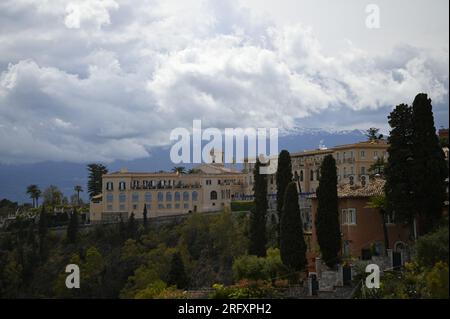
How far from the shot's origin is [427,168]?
95.4 ft

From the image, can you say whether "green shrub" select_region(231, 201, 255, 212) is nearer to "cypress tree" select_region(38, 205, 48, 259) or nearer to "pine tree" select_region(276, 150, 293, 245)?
"cypress tree" select_region(38, 205, 48, 259)

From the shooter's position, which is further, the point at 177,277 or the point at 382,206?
the point at 177,277

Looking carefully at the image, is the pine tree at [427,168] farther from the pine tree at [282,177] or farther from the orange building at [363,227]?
the pine tree at [282,177]

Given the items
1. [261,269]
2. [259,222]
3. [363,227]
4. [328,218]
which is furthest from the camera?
[259,222]

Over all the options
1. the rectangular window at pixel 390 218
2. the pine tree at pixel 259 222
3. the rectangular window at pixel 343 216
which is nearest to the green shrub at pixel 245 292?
the rectangular window at pixel 390 218

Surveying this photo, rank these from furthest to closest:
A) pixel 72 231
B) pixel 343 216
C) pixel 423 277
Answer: pixel 72 231, pixel 343 216, pixel 423 277

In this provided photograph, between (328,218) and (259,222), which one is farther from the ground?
(259,222)

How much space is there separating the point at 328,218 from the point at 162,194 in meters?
57.2

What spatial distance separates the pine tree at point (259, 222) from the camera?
44562 millimetres

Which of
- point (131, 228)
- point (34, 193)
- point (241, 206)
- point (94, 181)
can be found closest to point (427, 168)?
point (241, 206)

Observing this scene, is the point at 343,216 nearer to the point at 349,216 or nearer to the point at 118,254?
the point at 349,216

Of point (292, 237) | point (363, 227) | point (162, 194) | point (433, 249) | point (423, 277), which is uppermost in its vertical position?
point (162, 194)

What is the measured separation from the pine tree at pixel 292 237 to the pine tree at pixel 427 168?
5.58 m
